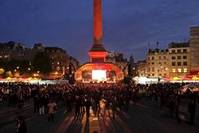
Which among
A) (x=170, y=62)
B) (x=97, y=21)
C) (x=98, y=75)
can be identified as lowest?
(x=98, y=75)

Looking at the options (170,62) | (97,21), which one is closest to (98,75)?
(97,21)

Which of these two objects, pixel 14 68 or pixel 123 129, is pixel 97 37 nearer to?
pixel 14 68

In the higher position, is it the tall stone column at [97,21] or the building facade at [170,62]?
the tall stone column at [97,21]

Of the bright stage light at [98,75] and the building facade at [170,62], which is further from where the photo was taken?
the building facade at [170,62]

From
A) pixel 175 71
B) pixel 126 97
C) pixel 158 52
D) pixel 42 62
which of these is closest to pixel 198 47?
pixel 175 71

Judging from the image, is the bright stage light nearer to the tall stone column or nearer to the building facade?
the tall stone column

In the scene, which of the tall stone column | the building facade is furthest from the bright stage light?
the building facade

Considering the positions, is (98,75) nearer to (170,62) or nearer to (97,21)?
(97,21)

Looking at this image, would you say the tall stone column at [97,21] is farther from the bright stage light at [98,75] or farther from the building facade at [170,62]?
the building facade at [170,62]

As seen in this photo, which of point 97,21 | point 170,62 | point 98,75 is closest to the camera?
point 98,75

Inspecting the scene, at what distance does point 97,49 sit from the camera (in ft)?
388

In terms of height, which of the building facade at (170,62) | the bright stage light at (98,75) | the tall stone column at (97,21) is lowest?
the bright stage light at (98,75)

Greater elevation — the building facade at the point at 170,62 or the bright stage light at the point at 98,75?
the building facade at the point at 170,62

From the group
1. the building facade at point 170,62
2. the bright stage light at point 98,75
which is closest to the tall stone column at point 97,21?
the bright stage light at point 98,75
